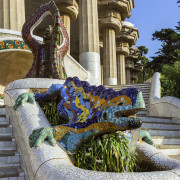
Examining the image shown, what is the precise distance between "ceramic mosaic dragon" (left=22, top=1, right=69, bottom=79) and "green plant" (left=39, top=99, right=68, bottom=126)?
3.36 feet

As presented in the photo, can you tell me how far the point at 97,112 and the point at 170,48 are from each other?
29110 millimetres

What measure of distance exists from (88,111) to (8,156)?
Result: 154cm

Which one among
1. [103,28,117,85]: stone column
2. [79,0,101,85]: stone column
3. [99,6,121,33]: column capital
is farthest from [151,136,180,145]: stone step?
[99,6,121,33]: column capital

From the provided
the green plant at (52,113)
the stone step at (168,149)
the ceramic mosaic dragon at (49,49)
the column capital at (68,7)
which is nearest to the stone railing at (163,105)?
the stone step at (168,149)

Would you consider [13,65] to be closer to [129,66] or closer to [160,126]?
[160,126]

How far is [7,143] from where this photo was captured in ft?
14.7

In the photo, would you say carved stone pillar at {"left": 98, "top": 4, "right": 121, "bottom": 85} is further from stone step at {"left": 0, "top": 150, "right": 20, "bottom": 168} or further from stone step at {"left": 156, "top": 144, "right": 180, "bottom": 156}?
stone step at {"left": 0, "top": 150, "right": 20, "bottom": 168}

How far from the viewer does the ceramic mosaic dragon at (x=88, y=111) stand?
297 centimetres

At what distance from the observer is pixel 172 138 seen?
22.4 ft

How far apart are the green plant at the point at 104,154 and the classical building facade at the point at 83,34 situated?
2920mm

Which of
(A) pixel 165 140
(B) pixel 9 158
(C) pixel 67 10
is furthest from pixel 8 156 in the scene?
(C) pixel 67 10

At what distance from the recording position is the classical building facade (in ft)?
34.6

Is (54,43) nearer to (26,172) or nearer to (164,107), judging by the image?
(26,172)

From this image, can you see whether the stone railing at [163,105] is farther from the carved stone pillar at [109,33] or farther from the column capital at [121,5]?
the column capital at [121,5]
